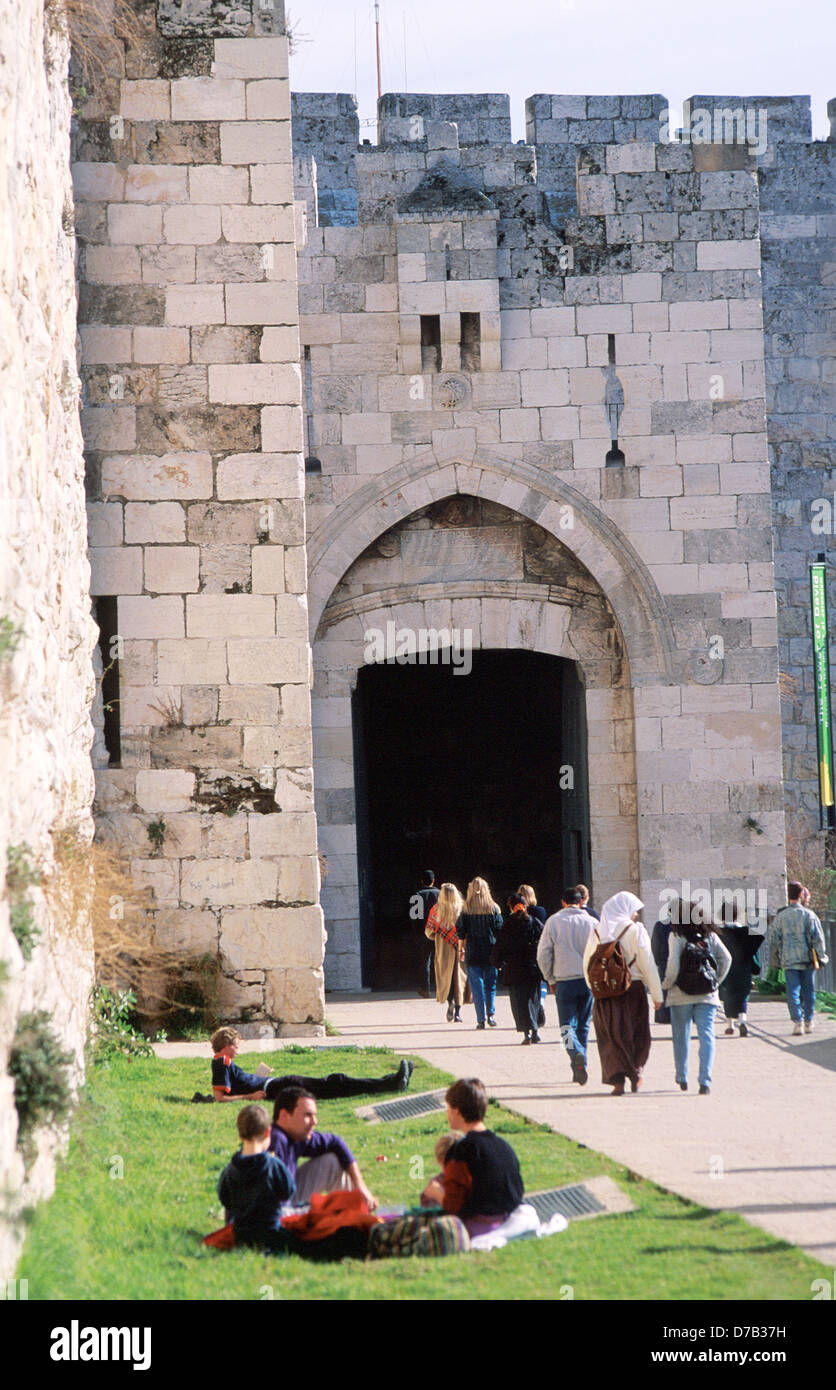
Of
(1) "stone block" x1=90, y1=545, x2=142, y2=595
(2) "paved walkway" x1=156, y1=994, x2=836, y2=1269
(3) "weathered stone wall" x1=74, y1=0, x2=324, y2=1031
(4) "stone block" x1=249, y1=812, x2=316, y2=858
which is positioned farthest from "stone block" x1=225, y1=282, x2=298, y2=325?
(2) "paved walkway" x1=156, y1=994, x2=836, y2=1269

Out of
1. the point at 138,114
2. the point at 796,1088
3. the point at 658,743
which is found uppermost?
the point at 138,114

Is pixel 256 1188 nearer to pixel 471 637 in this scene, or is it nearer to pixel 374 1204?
pixel 374 1204

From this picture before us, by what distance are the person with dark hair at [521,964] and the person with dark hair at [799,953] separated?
188 cm

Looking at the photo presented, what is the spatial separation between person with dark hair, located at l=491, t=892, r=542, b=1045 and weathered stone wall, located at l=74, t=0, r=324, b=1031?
4.29 ft

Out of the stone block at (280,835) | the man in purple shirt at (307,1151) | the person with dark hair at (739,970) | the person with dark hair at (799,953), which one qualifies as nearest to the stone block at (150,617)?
the stone block at (280,835)

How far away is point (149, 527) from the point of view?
10.9m

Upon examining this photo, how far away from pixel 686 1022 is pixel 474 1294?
176 inches

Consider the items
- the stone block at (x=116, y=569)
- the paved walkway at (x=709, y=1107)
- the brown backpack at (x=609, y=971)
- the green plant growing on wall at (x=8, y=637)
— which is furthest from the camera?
the stone block at (x=116, y=569)

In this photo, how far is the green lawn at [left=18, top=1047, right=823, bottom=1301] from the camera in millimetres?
4980

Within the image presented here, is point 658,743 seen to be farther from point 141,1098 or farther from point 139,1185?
point 139,1185

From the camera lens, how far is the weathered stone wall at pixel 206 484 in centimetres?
1080

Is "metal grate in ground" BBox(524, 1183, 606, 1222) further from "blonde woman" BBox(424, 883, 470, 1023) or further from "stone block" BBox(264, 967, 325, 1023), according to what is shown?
"blonde woman" BBox(424, 883, 470, 1023)

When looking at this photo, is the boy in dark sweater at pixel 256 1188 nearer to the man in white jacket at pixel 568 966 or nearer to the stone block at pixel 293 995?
the man in white jacket at pixel 568 966
